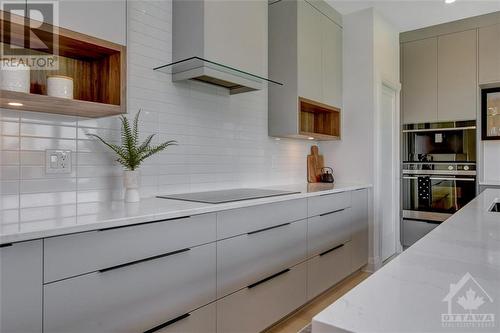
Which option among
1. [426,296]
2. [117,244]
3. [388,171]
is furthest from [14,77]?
[388,171]

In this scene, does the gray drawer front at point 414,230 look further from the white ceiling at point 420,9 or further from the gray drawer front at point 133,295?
the gray drawer front at point 133,295

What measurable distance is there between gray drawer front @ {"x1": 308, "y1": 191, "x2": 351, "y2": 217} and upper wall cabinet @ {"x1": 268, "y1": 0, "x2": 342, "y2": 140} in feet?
2.04

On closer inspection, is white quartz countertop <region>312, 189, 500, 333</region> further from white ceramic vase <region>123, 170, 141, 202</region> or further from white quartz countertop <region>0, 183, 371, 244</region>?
white ceramic vase <region>123, 170, 141, 202</region>

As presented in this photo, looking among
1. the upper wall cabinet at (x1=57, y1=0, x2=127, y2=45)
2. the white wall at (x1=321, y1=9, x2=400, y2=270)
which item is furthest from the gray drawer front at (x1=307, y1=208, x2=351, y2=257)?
the upper wall cabinet at (x1=57, y1=0, x2=127, y2=45)

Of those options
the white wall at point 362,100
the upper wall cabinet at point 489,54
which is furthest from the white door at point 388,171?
the upper wall cabinet at point 489,54

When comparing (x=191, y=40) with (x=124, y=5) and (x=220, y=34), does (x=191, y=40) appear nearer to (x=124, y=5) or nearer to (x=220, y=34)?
(x=220, y=34)

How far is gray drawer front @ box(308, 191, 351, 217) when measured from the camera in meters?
2.50

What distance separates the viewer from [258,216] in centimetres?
200

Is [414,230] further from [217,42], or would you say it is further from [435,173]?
[217,42]

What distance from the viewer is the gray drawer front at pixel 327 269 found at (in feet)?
8.27

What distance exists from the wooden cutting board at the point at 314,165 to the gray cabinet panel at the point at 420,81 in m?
1.42

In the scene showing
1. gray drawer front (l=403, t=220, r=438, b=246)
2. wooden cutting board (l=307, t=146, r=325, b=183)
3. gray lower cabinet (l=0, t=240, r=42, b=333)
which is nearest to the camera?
gray lower cabinet (l=0, t=240, r=42, b=333)

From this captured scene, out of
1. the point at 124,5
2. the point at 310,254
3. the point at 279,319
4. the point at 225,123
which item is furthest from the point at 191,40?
the point at 279,319

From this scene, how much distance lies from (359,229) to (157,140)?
213 cm
